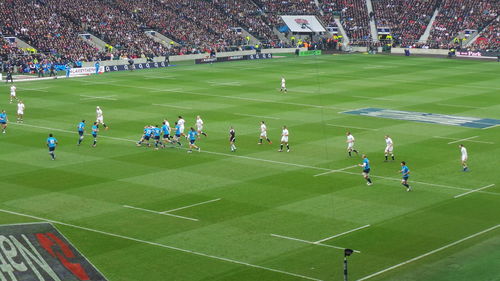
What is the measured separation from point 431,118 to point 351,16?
7629 cm

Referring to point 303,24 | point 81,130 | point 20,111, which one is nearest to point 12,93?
point 20,111

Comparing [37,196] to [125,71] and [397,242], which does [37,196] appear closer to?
[397,242]

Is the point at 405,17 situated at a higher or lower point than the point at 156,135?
higher

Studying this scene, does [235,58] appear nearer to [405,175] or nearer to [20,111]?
[20,111]

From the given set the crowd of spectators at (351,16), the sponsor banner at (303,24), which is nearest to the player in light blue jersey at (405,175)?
the crowd of spectators at (351,16)

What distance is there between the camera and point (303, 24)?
130000mm

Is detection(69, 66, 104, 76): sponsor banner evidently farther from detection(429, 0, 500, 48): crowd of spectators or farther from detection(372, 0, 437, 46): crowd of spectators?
detection(429, 0, 500, 48): crowd of spectators

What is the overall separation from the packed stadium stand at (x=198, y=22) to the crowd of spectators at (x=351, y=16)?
6.5 inches

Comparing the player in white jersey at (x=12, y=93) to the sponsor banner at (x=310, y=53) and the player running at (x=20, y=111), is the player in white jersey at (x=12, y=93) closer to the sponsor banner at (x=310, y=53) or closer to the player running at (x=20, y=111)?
the player running at (x=20, y=111)

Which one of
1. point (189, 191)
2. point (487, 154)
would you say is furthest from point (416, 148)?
point (189, 191)

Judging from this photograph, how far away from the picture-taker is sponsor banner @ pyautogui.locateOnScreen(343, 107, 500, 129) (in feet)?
188

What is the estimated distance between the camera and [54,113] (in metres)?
62.4

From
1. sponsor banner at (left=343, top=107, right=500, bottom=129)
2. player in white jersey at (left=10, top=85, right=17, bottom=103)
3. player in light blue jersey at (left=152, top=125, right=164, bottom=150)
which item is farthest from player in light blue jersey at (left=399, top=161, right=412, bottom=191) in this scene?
player in white jersey at (left=10, top=85, right=17, bottom=103)

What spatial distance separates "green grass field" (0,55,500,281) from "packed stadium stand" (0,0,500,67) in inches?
1169
